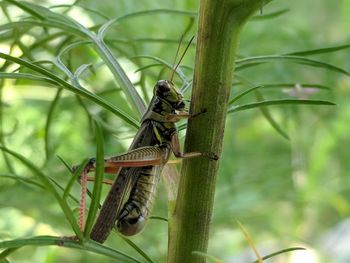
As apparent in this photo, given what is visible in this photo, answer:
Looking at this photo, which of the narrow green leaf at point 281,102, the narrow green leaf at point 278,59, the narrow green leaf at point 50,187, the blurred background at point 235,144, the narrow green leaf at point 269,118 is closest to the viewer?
the narrow green leaf at point 50,187

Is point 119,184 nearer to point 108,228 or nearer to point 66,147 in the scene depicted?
point 108,228

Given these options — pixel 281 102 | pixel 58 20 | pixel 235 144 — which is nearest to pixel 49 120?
pixel 58 20

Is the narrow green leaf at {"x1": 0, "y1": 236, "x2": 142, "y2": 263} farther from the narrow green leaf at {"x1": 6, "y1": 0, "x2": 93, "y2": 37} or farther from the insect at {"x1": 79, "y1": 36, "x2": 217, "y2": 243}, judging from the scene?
the narrow green leaf at {"x1": 6, "y1": 0, "x2": 93, "y2": 37}

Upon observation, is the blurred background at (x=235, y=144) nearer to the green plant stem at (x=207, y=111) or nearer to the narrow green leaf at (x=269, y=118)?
the narrow green leaf at (x=269, y=118)

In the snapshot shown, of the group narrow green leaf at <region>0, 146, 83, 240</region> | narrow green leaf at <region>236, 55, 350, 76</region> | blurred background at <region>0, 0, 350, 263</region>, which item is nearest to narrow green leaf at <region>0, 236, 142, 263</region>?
narrow green leaf at <region>0, 146, 83, 240</region>

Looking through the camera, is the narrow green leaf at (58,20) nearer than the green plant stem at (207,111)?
No

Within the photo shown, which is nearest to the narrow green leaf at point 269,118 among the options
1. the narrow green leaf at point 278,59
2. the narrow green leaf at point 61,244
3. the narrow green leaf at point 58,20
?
the narrow green leaf at point 278,59

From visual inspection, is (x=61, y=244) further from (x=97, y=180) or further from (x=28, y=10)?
(x=28, y=10)

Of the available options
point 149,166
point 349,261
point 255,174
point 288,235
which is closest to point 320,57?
point 255,174
